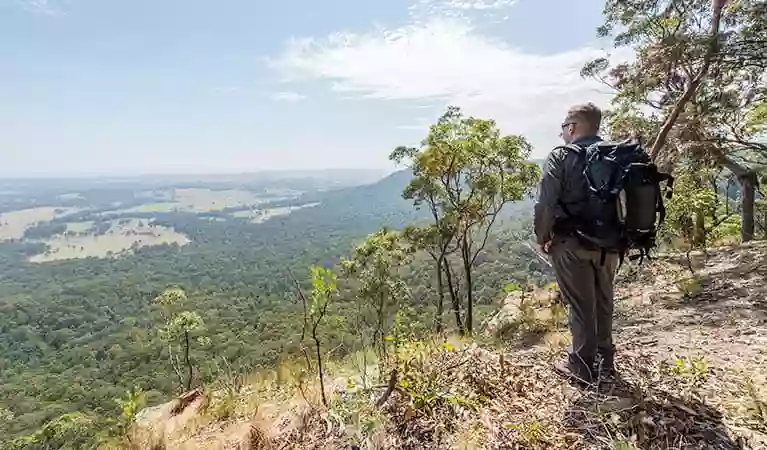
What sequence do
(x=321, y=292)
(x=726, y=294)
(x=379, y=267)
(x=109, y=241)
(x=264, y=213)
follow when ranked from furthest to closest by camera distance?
(x=264, y=213)
(x=109, y=241)
(x=379, y=267)
(x=726, y=294)
(x=321, y=292)

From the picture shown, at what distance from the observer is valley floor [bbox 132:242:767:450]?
1.92 metres

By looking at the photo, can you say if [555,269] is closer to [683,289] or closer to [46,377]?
[683,289]

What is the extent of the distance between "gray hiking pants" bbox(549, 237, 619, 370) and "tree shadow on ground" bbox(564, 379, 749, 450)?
23 cm

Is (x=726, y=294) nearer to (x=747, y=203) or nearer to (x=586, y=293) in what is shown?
(x=586, y=293)

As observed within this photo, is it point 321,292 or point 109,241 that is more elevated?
point 321,292

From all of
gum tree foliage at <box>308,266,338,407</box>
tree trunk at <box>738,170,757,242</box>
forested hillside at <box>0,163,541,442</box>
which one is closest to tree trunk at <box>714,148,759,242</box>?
tree trunk at <box>738,170,757,242</box>

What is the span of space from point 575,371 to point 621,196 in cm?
103

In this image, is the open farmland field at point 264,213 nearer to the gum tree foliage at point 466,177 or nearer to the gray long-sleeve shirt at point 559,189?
the gum tree foliage at point 466,177

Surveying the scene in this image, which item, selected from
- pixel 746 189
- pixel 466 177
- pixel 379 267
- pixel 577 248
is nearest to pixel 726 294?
pixel 577 248

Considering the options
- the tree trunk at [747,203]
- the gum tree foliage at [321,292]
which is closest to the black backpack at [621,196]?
the gum tree foliage at [321,292]

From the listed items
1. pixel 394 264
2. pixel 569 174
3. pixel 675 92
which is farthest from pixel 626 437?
pixel 394 264

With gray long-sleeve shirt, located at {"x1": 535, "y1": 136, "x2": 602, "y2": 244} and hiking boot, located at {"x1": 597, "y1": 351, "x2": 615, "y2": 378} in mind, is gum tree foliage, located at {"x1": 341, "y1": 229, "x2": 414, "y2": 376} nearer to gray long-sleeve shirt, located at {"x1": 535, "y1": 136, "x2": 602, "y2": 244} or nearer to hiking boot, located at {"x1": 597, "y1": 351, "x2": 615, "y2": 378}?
hiking boot, located at {"x1": 597, "y1": 351, "x2": 615, "y2": 378}

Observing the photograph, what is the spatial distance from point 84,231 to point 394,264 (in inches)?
7585

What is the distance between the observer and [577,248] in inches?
87.5
